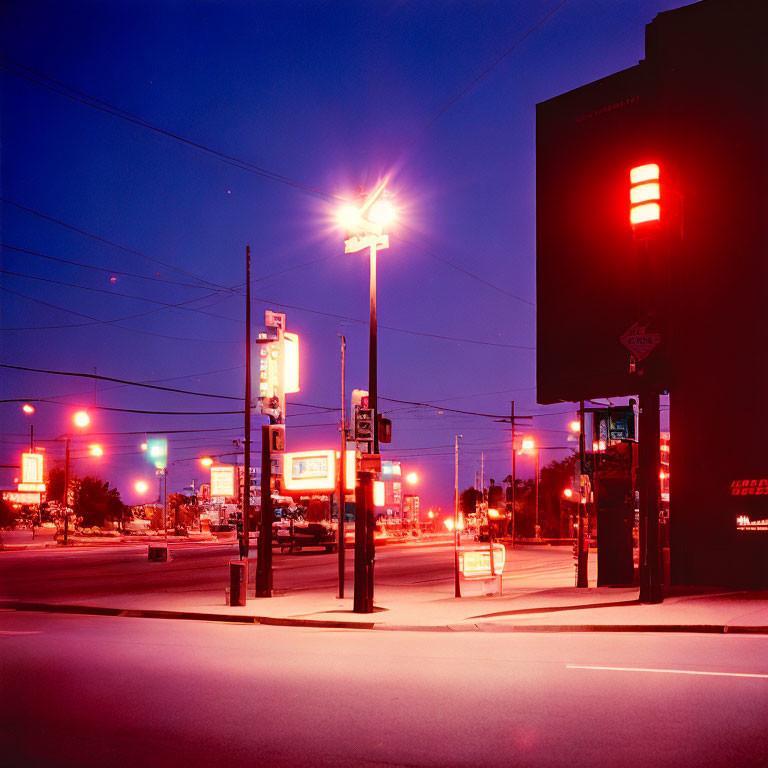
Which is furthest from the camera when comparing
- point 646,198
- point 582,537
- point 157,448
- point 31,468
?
point 31,468

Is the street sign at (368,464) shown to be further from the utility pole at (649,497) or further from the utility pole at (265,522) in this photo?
the utility pole at (649,497)

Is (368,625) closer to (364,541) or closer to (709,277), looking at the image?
(364,541)

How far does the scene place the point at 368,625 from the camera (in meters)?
15.6

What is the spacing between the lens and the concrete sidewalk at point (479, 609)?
14031mm

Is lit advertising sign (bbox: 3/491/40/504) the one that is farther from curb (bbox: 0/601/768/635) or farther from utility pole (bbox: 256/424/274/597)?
utility pole (bbox: 256/424/274/597)

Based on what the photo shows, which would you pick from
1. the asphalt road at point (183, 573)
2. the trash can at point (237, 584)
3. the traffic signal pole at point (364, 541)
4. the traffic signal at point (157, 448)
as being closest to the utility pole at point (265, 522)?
the trash can at point (237, 584)

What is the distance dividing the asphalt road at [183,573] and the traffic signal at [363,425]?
24.8 ft

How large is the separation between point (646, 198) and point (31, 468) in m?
50.4

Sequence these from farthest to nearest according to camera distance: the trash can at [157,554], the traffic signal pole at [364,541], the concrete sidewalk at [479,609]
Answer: the trash can at [157,554]
the traffic signal pole at [364,541]
the concrete sidewalk at [479,609]

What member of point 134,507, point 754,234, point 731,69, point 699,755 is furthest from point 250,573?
point 134,507

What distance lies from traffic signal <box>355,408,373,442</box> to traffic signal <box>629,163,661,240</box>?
6.44 meters

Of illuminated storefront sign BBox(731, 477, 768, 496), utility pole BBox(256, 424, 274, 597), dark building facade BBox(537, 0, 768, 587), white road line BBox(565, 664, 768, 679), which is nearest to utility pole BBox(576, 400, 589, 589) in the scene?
dark building facade BBox(537, 0, 768, 587)

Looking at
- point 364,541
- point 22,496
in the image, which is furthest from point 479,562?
point 22,496

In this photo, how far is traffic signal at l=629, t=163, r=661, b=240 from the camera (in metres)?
15.1
